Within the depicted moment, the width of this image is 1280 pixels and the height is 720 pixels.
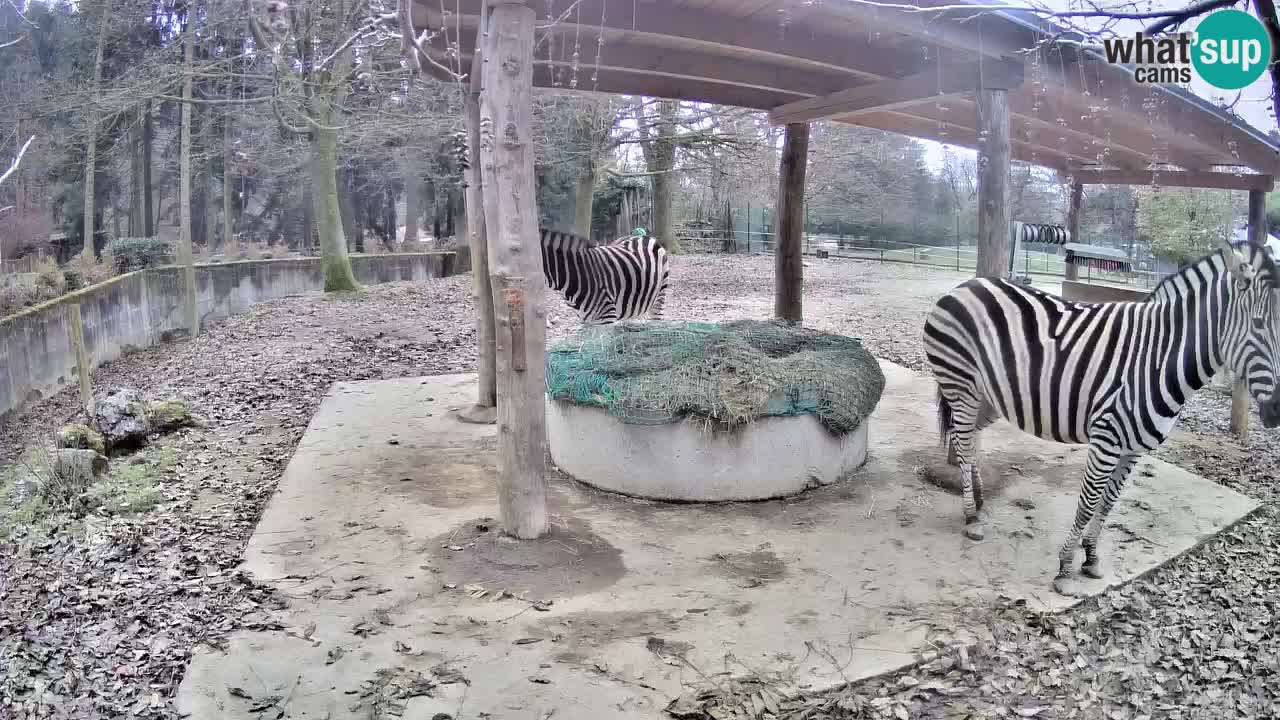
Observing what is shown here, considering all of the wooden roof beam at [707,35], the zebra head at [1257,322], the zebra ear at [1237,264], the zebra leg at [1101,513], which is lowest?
the zebra leg at [1101,513]

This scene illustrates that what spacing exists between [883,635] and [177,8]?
1377cm

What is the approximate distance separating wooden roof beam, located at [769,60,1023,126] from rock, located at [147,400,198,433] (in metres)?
6.34

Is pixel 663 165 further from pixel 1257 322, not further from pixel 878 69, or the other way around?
pixel 1257 322

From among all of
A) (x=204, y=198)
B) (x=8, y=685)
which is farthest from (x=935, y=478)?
(x=204, y=198)

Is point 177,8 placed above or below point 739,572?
above

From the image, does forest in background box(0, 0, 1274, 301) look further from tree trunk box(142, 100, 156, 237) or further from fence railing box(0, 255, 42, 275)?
fence railing box(0, 255, 42, 275)

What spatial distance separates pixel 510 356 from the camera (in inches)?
180

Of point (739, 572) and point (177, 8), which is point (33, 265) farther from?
point (739, 572)

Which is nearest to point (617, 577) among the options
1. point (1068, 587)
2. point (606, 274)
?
point (1068, 587)

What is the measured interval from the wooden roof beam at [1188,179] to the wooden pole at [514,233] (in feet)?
18.8

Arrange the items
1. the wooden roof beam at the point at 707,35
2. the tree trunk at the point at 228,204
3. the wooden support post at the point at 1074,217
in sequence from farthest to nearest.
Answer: the tree trunk at the point at 228,204 < the wooden support post at the point at 1074,217 < the wooden roof beam at the point at 707,35

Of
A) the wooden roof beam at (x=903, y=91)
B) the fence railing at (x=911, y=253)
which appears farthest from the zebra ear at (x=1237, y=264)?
the wooden roof beam at (x=903, y=91)

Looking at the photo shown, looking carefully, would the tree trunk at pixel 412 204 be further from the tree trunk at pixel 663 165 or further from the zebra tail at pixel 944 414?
the zebra tail at pixel 944 414

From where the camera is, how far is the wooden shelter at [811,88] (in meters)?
4.51
